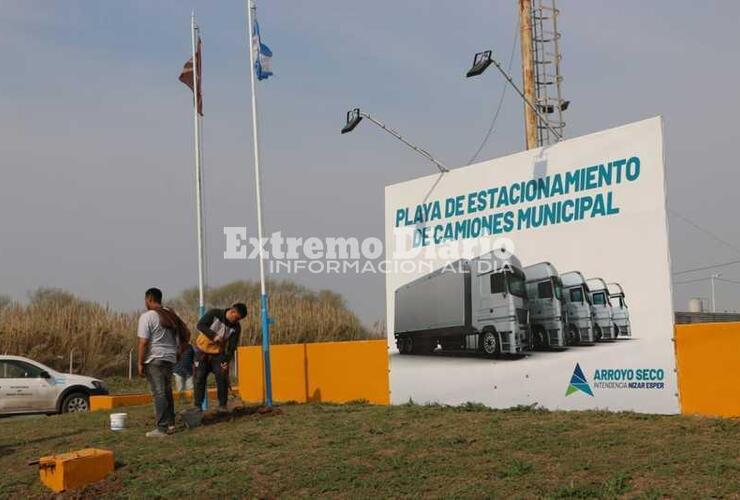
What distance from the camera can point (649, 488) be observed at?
623cm

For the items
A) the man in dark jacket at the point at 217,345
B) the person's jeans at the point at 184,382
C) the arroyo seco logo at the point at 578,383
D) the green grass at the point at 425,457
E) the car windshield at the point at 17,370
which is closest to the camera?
the green grass at the point at 425,457

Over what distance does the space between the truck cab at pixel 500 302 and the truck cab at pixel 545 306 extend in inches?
4.7

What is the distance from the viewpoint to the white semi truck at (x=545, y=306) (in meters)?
10.6

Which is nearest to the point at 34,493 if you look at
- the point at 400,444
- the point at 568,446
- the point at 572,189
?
the point at 400,444

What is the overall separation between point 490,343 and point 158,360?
4661 millimetres

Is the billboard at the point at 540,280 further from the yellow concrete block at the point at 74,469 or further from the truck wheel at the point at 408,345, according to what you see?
the yellow concrete block at the point at 74,469

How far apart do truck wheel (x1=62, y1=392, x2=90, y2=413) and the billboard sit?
900 centimetres

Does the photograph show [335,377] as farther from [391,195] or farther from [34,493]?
[34,493]

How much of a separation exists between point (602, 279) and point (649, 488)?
4.31 m

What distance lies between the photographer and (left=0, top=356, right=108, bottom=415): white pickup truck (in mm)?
17859

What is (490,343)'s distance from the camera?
11469 millimetres

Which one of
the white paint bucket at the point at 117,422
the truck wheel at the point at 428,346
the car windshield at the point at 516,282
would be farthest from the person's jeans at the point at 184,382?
the car windshield at the point at 516,282

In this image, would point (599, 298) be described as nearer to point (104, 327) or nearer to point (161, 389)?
point (161, 389)

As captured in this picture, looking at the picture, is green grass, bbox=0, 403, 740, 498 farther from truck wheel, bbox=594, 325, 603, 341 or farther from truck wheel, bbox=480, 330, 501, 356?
truck wheel, bbox=594, 325, 603, 341
